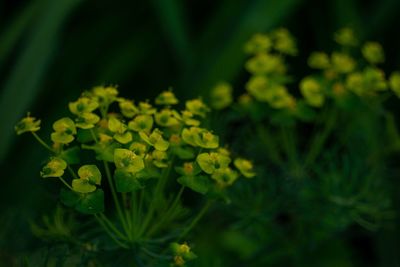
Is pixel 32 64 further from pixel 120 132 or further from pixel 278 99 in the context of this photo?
pixel 120 132

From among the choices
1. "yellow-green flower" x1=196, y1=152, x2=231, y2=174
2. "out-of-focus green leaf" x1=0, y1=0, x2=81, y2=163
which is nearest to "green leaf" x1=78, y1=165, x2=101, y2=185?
"yellow-green flower" x1=196, y1=152, x2=231, y2=174

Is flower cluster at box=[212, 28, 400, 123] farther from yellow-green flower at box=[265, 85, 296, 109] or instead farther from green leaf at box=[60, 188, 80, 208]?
green leaf at box=[60, 188, 80, 208]

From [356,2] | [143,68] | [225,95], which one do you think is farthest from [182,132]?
[356,2]

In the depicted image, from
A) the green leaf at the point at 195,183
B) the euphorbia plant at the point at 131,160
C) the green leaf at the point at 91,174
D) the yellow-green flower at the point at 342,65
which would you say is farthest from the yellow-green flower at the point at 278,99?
the green leaf at the point at 91,174

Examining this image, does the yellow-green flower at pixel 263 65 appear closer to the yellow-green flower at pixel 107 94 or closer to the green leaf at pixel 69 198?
the yellow-green flower at pixel 107 94

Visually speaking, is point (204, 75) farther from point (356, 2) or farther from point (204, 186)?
point (204, 186)

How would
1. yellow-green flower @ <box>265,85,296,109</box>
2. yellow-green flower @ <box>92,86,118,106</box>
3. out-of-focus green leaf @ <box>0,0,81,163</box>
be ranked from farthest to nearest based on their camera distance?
out-of-focus green leaf @ <box>0,0,81,163</box> → yellow-green flower @ <box>265,85,296,109</box> → yellow-green flower @ <box>92,86,118,106</box>
